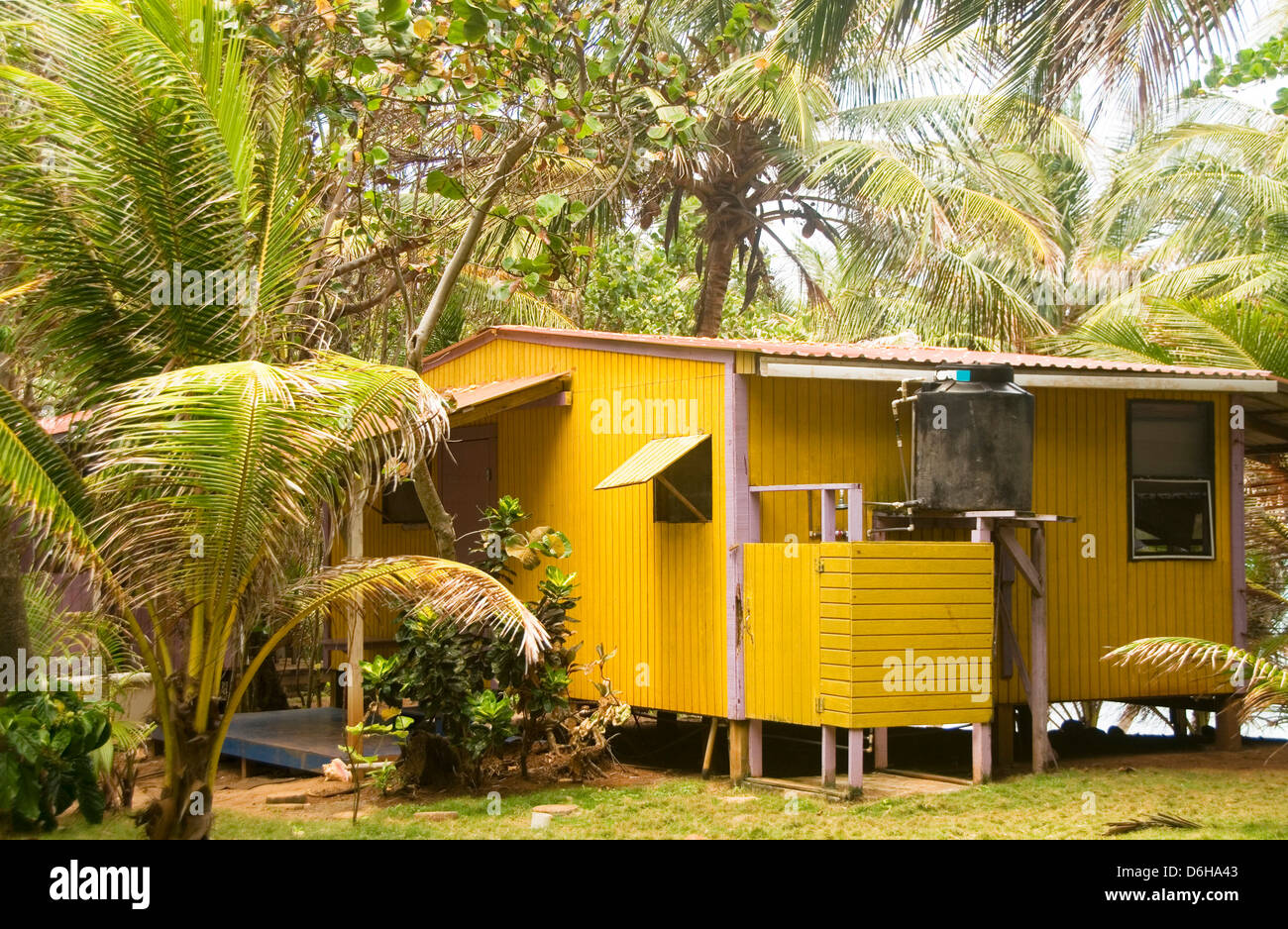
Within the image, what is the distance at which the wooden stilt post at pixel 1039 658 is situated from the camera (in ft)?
33.4

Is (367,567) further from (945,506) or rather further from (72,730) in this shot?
(945,506)

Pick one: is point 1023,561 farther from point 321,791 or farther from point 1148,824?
point 321,791

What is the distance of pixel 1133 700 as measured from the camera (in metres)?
11.7

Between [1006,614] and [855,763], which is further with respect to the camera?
[1006,614]

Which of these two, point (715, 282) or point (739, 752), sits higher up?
point (715, 282)

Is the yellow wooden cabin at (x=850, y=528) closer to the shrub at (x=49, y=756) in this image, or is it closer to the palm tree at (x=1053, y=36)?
the palm tree at (x=1053, y=36)

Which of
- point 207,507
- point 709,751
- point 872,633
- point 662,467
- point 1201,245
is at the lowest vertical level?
point 709,751

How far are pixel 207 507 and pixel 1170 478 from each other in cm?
834

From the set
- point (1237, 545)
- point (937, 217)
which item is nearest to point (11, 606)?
point (1237, 545)

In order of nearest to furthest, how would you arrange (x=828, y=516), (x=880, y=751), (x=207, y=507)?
(x=207, y=507) → (x=828, y=516) → (x=880, y=751)

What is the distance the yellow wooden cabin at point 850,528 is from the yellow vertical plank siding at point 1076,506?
19 mm

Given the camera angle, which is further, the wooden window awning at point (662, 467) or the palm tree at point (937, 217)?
the palm tree at point (937, 217)

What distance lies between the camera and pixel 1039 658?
10234 millimetres

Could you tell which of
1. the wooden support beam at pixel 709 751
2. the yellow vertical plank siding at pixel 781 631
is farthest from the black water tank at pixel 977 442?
the wooden support beam at pixel 709 751
